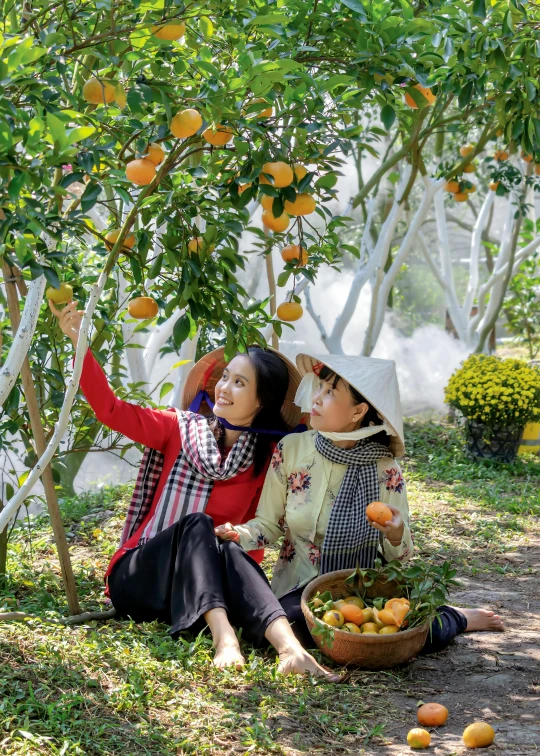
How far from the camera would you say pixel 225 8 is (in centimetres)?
236

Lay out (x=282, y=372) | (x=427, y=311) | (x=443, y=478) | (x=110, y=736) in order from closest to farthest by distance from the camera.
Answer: (x=110, y=736) → (x=282, y=372) → (x=443, y=478) → (x=427, y=311)

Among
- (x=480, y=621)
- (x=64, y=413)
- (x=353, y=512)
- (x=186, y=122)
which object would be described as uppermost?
(x=186, y=122)

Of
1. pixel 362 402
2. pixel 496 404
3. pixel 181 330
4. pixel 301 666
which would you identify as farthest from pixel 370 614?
pixel 496 404

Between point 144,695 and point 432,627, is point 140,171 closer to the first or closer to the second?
point 144,695

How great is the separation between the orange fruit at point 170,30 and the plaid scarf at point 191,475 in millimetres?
1320

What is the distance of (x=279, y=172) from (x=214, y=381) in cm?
124

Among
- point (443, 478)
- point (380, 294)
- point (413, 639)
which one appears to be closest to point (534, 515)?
point (443, 478)

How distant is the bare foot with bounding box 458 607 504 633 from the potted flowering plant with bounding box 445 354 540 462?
3189 mm

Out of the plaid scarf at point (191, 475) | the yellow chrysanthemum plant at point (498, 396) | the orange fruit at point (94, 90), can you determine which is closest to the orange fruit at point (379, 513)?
the plaid scarf at point (191, 475)

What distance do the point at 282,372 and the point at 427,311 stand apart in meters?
13.6

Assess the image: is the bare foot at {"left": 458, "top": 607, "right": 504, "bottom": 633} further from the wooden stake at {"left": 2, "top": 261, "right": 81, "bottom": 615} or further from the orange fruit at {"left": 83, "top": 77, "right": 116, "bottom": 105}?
the orange fruit at {"left": 83, "top": 77, "right": 116, "bottom": 105}

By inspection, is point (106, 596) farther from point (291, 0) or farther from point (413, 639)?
point (291, 0)

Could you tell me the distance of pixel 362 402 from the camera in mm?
2818

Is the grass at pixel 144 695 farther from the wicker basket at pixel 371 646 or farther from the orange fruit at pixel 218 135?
the orange fruit at pixel 218 135
